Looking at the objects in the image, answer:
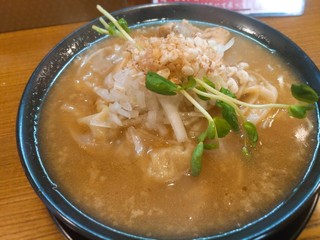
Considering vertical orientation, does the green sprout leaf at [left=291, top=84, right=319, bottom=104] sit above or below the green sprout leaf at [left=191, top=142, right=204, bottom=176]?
above

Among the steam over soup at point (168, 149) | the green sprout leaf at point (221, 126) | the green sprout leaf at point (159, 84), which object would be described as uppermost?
the green sprout leaf at point (159, 84)

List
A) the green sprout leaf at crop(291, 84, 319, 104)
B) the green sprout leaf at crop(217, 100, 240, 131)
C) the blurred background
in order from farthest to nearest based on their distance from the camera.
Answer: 1. the blurred background
2. the green sprout leaf at crop(217, 100, 240, 131)
3. the green sprout leaf at crop(291, 84, 319, 104)

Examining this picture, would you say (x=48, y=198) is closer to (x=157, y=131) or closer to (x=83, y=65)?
(x=157, y=131)

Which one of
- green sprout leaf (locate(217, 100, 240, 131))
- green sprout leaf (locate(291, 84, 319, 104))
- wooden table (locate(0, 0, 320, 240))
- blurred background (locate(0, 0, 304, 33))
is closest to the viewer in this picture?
green sprout leaf (locate(291, 84, 319, 104))

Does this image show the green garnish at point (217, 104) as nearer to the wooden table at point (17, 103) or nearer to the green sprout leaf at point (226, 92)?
the green sprout leaf at point (226, 92)

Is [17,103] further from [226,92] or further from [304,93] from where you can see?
[304,93]

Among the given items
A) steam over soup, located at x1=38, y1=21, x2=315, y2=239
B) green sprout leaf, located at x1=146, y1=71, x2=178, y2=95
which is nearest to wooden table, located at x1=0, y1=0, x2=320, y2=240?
steam over soup, located at x1=38, y1=21, x2=315, y2=239

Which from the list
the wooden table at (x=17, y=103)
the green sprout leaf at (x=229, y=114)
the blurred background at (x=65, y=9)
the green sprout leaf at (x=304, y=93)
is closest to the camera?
the green sprout leaf at (x=304, y=93)

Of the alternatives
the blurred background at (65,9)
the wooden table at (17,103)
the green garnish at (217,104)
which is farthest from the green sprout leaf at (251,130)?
the blurred background at (65,9)

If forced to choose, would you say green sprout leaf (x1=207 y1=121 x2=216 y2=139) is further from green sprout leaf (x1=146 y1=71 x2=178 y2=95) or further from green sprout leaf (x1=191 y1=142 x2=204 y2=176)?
green sprout leaf (x1=146 y1=71 x2=178 y2=95)
